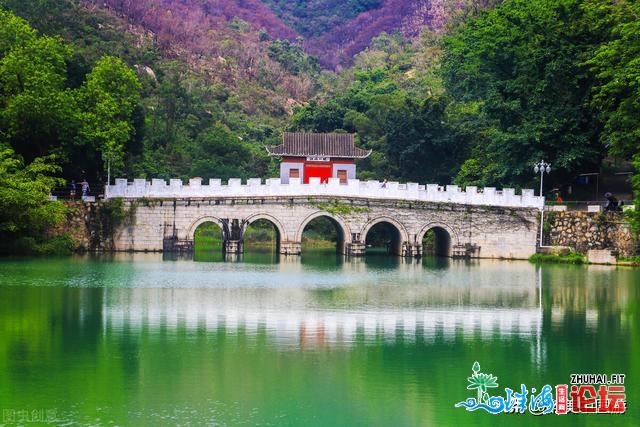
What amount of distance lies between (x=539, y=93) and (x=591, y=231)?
5.51 m

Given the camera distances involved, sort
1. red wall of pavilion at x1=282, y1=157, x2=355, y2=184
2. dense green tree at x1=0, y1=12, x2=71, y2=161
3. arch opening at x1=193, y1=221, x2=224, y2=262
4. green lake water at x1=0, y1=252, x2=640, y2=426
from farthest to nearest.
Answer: red wall of pavilion at x1=282, y1=157, x2=355, y2=184 < arch opening at x1=193, y1=221, x2=224, y2=262 < dense green tree at x1=0, y1=12, x2=71, y2=161 < green lake water at x1=0, y1=252, x2=640, y2=426

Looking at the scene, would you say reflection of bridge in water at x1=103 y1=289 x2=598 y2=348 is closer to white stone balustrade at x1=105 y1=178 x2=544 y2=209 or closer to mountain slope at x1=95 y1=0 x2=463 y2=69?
white stone balustrade at x1=105 y1=178 x2=544 y2=209

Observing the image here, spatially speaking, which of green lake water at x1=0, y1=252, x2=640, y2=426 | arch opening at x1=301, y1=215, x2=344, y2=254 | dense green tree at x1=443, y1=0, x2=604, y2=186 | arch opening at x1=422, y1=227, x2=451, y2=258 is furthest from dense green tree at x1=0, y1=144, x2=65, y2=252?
dense green tree at x1=443, y1=0, x2=604, y2=186

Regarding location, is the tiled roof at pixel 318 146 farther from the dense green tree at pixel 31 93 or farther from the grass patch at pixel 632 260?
the grass patch at pixel 632 260

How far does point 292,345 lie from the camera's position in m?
18.7

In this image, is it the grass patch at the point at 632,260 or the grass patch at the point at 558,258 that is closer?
the grass patch at the point at 632,260

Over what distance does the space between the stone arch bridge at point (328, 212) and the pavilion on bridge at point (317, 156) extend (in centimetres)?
322

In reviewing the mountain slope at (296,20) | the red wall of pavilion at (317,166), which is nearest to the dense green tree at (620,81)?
the red wall of pavilion at (317,166)

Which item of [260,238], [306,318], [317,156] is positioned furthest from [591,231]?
[306,318]

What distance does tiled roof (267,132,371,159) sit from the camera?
44031 mm

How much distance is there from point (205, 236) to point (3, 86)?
47.3ft

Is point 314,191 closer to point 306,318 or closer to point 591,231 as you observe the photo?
point 591,231

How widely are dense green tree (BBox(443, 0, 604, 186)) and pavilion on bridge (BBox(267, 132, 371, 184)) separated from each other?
5.28m

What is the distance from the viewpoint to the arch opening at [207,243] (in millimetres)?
41072
